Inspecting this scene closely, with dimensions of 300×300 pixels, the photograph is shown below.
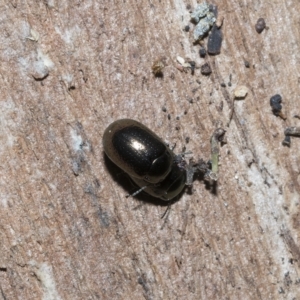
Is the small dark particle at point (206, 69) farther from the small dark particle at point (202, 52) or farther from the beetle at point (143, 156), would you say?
the beetle at point (143, 156)

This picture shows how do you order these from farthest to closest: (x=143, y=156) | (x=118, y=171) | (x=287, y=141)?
(x=287, y=141) < (x=118, y=171) < (x=143, y=156)

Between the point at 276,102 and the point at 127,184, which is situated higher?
the point at 276,102

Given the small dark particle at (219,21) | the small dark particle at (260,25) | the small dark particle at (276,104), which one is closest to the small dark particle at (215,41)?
the small dark particle at (219,21)

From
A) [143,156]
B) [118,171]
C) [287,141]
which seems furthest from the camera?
[287,141]

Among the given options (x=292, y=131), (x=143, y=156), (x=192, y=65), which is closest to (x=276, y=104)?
(x=292, y=131)

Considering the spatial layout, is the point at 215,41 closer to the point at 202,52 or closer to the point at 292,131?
the point at 202,52

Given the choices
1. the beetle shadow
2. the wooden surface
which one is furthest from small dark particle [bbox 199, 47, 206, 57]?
the beetle shadow
